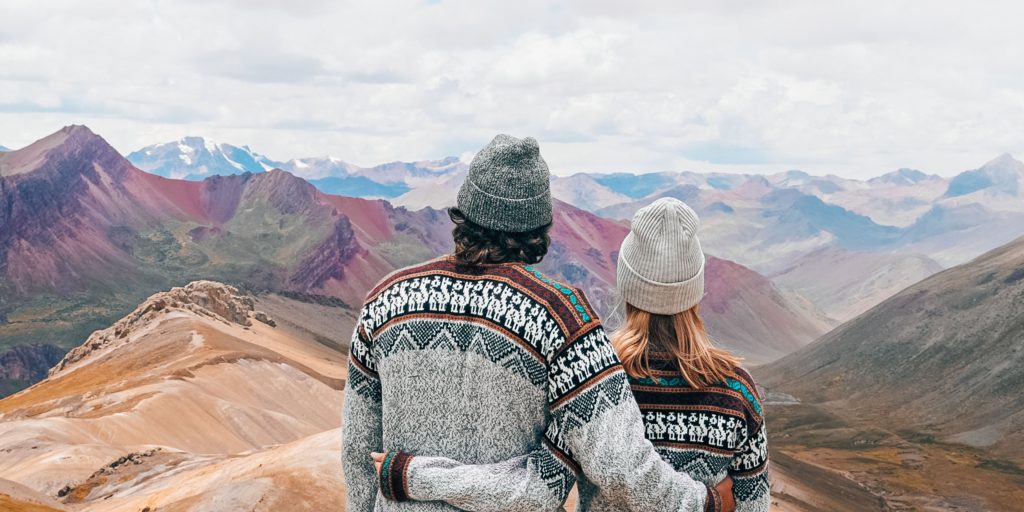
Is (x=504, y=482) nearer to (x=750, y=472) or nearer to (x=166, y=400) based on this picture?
(x=750, y=472)

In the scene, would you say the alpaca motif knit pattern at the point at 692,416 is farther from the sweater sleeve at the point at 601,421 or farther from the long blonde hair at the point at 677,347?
the sweater sleeve at the point at 601,421

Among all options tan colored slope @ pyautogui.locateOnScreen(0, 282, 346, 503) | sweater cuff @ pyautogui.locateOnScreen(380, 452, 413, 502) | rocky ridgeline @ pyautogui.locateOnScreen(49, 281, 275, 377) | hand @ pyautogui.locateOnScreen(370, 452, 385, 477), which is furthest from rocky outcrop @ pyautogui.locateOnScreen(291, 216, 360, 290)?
sweater cuff @ pyautogui.locateOnScreen(380, 452, 413, 502)

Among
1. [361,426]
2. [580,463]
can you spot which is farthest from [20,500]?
[580,463]

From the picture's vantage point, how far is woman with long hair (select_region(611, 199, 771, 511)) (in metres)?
4.29

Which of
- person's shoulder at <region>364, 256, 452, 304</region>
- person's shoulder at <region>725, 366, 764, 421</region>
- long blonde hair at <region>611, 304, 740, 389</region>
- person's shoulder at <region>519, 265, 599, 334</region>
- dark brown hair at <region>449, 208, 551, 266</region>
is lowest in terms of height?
person's shoulder at <region>725, 366, 764, 421</region>

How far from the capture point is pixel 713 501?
168 inches

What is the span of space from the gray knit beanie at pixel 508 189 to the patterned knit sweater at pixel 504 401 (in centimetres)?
24

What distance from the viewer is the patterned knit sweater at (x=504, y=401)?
3.85 meters

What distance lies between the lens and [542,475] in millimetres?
3971

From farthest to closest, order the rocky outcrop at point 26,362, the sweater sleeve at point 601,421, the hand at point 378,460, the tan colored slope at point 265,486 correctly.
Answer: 1. the rocky outcrop at point 26,362
2. the tan colored slope at point 265,486
3. the hand at point 378,460
4. the sweater sleeve at point 601,421

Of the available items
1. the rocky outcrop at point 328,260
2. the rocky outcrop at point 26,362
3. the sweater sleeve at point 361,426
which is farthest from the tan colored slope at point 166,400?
the rocky outcrop at point 328,260

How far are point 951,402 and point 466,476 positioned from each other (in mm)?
69677

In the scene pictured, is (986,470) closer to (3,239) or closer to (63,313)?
(63,313)

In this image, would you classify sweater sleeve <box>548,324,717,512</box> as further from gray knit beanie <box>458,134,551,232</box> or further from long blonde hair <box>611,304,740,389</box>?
gray knit beanie <box>458,134,551,232</box>
